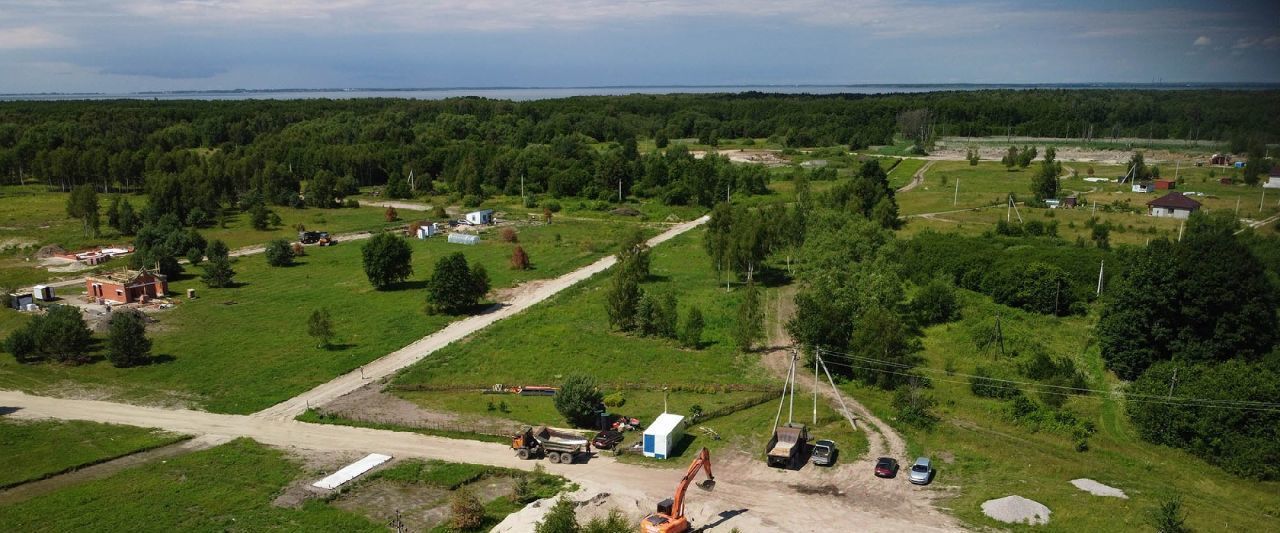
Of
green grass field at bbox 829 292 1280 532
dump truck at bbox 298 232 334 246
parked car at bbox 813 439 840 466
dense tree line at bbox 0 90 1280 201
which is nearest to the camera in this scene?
green grass field at bbox 829 292 1280 532

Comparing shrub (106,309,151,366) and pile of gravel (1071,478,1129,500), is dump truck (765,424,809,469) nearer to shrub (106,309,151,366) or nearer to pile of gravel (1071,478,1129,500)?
pile of gravel (1071,478,1129,500)

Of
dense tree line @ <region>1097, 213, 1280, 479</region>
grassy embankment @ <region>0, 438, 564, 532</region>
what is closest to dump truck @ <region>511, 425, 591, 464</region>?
grassy embankment @ <region>0, 438, 564, 532</region>

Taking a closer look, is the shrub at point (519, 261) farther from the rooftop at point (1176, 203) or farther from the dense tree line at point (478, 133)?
the rooftop at point (1176, 203)

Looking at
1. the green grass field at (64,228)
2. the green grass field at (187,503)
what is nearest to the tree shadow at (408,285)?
the green grass field at (64,228)

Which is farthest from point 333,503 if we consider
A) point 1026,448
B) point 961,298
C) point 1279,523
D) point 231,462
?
point 961,298

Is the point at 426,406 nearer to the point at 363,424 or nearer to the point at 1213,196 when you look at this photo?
the point at 363,424
